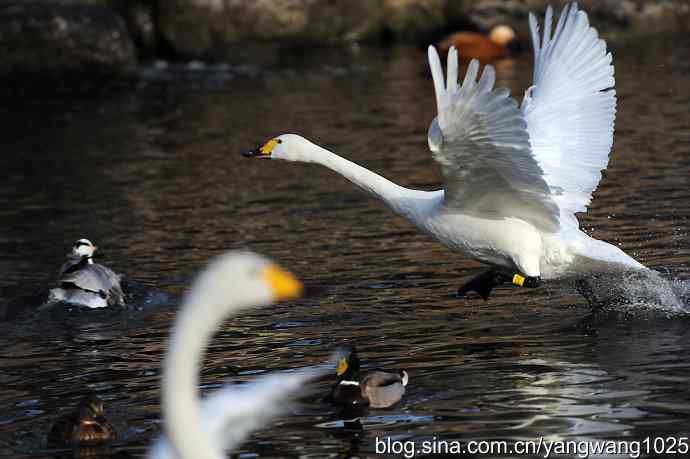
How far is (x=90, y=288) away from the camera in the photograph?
9.79m

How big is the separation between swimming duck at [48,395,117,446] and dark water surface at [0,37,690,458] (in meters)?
0.10

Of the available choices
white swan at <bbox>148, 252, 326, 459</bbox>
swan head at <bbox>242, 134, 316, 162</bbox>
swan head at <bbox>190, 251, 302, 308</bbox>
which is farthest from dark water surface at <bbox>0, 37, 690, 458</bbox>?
swan head at <bbox>190, 251, 302, 308</bbox>

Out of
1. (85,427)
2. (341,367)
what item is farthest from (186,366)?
(341,367)

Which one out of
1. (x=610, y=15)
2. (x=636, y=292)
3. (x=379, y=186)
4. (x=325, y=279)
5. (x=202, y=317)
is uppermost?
(x=610, y=15)

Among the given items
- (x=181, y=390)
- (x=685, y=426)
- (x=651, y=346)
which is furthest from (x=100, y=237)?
(x=181, y=390)

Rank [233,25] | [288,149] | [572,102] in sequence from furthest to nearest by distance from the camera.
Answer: [233,25] → [572,102] → [288,149]

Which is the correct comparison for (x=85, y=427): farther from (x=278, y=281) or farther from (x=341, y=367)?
(x=278, y=281)

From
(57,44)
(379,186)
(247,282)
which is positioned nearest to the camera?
(247,282)

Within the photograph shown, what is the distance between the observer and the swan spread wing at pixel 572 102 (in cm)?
919

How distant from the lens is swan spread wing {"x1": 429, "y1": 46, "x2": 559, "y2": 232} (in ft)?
23.0

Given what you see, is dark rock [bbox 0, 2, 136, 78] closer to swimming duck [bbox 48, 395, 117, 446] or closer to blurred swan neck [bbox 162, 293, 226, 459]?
swimming duck [bbox 48, 395, 117, 446]

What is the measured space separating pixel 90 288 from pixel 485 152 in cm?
363

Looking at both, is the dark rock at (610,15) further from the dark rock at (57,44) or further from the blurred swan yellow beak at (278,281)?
the blurred swan yellow beak at (278,281)

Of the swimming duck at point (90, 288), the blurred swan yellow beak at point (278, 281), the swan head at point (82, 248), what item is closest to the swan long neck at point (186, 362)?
the blurred swan yellow beak at point (278, 281)
